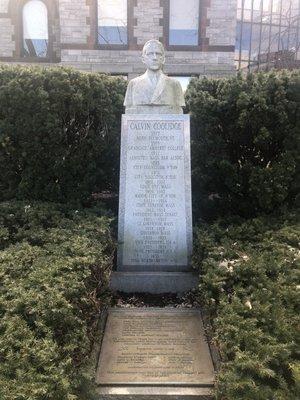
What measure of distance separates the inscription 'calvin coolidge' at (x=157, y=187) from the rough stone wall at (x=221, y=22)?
12301mm

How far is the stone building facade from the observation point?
16.0m

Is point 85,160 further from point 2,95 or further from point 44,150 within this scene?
point 2,95

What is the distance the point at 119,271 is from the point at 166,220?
841 mm

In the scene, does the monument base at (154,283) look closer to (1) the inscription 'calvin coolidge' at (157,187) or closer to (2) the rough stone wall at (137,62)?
(1) the inscription 'calvin coolidge' at (157,187)

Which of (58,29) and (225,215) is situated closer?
(225,215)

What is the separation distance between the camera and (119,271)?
5301mm

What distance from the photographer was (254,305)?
3.42 meters

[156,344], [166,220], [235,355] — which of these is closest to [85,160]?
[166,220]

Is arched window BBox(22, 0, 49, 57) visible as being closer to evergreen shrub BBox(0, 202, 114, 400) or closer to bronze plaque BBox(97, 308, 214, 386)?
evergreen shrub BBox(0, 202, 114, 400)

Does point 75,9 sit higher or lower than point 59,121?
higher

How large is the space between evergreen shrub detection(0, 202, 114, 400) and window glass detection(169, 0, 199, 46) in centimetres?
1280

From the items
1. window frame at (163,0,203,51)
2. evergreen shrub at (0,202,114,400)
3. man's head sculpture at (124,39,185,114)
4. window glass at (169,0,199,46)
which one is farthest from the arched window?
evergreen shrub at (0,202,114,400)

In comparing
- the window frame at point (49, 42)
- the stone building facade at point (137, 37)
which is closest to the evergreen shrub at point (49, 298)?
the stone building facade at point (137, 37)

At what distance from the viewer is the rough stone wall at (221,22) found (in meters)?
16.1
